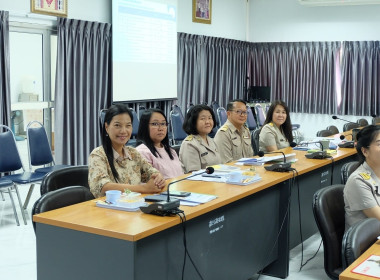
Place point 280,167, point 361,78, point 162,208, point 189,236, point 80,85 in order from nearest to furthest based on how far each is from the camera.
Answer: point 162,208, point 189,236, point 280,167, point 80,85, point 361,78

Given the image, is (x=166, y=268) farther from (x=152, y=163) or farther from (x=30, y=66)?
(x=30, y=66)

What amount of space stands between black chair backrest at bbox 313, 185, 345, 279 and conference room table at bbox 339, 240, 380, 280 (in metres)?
0.45

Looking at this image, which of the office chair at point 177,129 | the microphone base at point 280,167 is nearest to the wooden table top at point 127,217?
the microphone base at point 280,167

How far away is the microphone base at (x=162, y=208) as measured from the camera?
104 inches

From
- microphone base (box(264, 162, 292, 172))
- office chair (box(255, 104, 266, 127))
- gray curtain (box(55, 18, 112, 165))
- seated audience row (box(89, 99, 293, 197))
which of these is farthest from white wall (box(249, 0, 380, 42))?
microphone base (box(264, 162, 292, 172))

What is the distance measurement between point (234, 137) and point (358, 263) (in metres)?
3.24

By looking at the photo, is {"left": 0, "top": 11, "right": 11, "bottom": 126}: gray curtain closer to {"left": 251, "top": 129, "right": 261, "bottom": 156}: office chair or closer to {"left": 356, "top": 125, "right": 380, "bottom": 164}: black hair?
{"left": 251, "top": 129, "right": 261, "bottom": 156}: office chair

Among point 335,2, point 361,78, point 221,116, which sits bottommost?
point 221,116

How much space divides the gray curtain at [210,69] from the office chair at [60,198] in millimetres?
6463

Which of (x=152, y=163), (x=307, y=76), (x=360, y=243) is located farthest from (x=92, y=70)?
(x=360, y=243)

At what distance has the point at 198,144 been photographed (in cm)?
463

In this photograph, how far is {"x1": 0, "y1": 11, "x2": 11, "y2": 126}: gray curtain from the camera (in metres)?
6.33

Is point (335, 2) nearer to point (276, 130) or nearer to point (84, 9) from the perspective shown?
point (84, 9)

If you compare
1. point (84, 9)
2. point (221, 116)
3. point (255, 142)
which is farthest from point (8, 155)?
point (221, 116)
